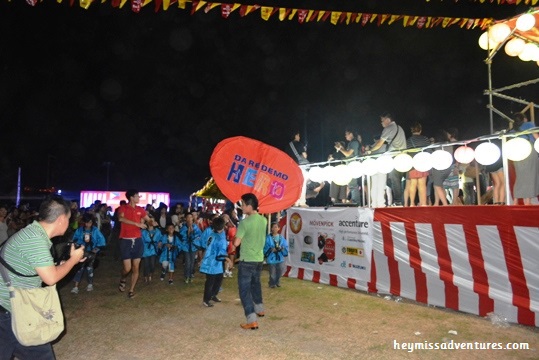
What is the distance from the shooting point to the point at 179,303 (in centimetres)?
779

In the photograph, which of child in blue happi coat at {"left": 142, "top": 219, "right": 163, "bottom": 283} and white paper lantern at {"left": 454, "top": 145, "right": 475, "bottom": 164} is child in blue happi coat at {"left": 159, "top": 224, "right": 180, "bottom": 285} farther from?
white paper lantern at {"left": 454, "top": 145, "right": 475, "bottom": 164}

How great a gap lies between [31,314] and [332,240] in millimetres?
7607

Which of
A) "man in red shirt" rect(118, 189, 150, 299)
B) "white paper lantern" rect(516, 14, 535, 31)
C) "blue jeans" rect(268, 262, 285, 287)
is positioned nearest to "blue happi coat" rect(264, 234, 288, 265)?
"blue jeans" rect(268, 262, 285, 287)

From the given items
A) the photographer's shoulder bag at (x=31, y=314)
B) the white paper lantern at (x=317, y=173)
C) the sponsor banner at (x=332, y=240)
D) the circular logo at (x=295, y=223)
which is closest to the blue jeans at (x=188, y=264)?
the sponsor banner at (x=332, y=240)

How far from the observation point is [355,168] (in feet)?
30.5

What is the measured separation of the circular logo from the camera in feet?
35.4

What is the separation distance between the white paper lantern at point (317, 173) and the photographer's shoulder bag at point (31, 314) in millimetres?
8157

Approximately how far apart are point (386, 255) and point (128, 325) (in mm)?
5343

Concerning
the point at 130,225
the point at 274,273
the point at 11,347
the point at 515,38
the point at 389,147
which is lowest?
the point at 274,273

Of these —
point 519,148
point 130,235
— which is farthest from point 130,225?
point 519,148

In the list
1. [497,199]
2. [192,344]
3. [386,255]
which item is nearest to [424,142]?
[497,199]

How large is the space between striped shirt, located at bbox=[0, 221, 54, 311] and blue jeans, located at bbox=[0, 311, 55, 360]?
12 centimetres

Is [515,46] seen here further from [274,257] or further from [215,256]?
[215,256]

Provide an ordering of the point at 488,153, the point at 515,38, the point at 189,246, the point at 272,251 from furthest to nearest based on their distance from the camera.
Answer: the point at 189,246 → the point at 272,251 → the point at 515,38 → the point at 488,153
